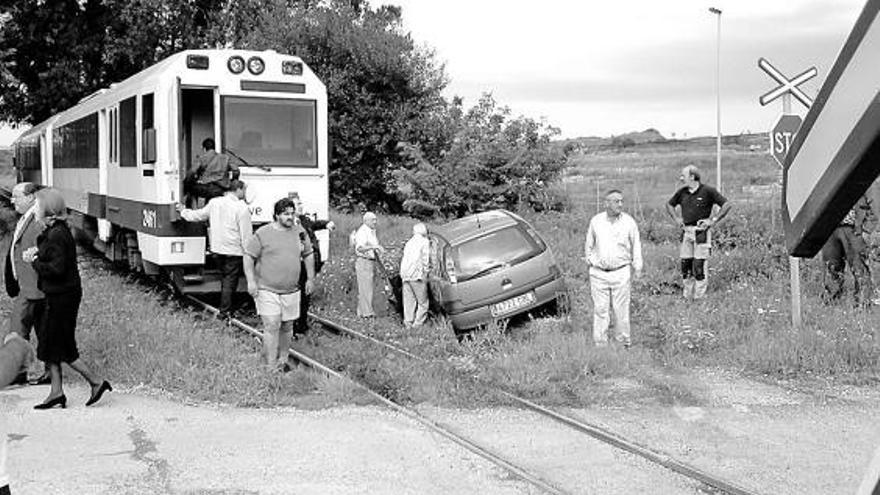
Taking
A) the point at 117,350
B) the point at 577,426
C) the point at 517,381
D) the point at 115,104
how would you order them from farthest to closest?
the point at 115,104 < the point at 117,350 < the point at 517,381 < the point at 577,426

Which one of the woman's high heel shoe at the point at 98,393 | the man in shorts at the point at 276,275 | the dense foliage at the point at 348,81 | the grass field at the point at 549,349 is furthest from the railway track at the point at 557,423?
the dense foliage at the point at 348,81

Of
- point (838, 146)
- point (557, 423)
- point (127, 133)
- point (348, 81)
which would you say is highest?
point (348, 81)

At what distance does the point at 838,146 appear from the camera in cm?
104

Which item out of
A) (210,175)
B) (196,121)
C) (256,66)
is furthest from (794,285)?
(196,121)

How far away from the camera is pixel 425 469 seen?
6.28 metres

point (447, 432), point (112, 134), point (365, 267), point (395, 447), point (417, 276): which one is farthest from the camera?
point (112, 134)

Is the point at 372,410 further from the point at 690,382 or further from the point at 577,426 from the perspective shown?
the point at 690,382

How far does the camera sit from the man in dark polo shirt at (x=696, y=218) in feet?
39.9

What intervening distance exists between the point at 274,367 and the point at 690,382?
12.5ft

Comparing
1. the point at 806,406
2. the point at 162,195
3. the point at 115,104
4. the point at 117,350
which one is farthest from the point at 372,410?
the point at 115,104

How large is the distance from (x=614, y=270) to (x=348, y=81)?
17903 mm

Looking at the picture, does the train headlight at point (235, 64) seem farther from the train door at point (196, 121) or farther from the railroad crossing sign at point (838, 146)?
the railroad crossing sign at point (838, 146)

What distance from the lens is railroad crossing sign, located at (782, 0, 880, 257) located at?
0.99 metres

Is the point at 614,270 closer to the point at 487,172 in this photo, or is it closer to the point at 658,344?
the point at 658,344
